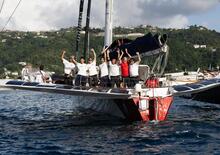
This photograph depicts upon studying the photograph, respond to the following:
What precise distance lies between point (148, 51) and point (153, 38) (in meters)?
0.60

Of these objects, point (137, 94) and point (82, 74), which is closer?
point (137, 94)

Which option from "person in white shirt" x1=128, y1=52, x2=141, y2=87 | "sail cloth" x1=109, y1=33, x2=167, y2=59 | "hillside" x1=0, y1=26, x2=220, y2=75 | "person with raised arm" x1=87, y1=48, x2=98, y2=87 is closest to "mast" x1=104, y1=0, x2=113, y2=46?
"sail cloth" x1=109, y1=33, x2=167, y2=59

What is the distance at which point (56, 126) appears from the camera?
16.1m

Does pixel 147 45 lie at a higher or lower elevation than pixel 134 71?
higher

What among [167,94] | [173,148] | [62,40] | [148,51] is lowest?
[173,148]

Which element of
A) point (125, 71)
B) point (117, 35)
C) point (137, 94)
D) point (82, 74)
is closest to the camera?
point (137, 94)

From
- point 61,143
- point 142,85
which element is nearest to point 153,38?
point 142,85

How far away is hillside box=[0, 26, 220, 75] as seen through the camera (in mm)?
84875

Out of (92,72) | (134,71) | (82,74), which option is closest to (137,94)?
(134,71)

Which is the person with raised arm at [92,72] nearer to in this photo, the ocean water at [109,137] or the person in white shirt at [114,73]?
the person in white shirt at [114,73]

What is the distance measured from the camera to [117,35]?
175 feet

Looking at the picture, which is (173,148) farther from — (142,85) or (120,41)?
(120,41)

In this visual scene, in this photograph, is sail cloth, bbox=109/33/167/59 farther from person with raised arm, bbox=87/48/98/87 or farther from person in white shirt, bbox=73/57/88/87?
person in white shirt, bbox=73/57/88/87

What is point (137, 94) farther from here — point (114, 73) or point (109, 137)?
point (109, 137)
